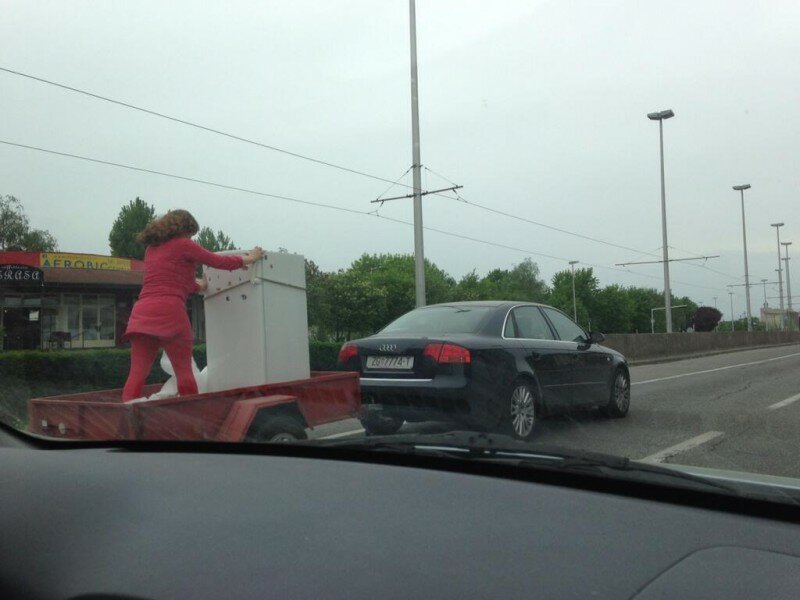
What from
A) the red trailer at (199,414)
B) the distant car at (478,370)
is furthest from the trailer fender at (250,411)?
the distant car at (478,370)

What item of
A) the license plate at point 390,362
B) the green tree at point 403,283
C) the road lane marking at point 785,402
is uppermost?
the green tree at point 403,283

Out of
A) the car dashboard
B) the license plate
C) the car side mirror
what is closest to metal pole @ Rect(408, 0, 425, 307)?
the car side mirror

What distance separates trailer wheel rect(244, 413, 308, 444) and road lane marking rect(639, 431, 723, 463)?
1930 mm

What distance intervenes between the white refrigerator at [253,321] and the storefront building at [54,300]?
161 cm

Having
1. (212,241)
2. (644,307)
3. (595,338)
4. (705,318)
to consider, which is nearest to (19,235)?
(212,241)

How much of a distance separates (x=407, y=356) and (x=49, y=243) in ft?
10.9

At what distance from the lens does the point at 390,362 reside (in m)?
6.41

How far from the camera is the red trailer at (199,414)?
3.80 metres

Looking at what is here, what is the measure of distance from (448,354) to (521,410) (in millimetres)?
747

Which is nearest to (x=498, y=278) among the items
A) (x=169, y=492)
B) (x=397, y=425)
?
(x=397, y=425)

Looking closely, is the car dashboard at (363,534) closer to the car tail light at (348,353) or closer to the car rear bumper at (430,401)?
the car rear bumper at (430,401)

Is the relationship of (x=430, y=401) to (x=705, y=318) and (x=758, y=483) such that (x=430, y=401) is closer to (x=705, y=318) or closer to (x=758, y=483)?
(x=758, y=483)

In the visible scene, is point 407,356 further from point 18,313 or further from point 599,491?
point 599,491

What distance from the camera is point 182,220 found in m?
4.67
